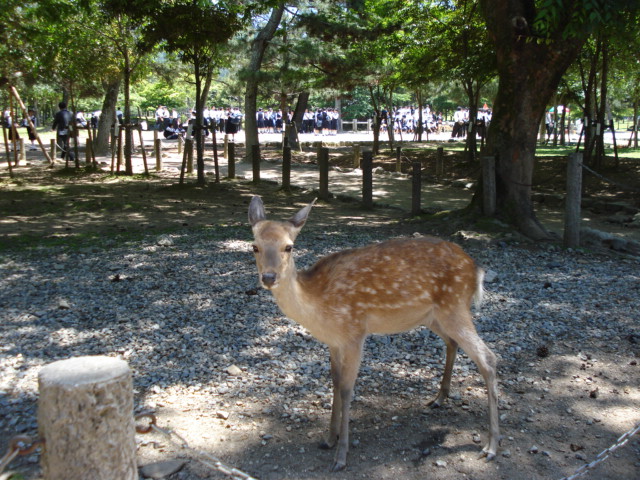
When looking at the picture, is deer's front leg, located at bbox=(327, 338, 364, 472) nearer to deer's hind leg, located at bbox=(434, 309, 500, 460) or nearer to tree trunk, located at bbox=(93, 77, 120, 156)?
deer's hind leg, located at bbox=(434, 309, 500, 460)

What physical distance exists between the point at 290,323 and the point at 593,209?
8.85 metres

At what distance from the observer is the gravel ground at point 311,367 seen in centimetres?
355

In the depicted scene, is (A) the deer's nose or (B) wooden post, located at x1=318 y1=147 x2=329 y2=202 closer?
(A) the deer's nose

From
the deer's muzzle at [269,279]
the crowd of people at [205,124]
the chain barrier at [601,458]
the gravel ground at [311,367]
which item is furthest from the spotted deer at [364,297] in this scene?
the crowd of people at [205,124]

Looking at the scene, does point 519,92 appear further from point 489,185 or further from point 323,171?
point 323,171

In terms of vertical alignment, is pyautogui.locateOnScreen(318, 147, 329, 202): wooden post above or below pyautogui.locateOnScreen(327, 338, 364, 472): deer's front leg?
above

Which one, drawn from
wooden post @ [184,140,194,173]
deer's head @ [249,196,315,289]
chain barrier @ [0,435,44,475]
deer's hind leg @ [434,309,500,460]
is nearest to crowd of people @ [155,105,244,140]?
wooden post @ [184,140,194,173]

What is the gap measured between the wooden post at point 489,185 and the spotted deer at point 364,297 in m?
5.21

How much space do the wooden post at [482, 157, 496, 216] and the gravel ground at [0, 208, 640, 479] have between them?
4.81 feet

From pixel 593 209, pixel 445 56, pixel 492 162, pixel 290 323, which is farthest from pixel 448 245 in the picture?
pixel 445 56

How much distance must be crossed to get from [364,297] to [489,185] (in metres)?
5.79

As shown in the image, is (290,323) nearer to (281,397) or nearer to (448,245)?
(281,397)

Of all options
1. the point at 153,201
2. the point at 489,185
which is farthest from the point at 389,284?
the point at 153,201

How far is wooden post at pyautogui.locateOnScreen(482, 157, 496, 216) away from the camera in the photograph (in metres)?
8.85
